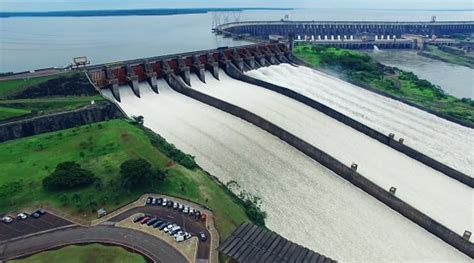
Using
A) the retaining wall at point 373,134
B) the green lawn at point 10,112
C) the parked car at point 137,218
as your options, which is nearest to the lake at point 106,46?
the green lawn at point 10,112

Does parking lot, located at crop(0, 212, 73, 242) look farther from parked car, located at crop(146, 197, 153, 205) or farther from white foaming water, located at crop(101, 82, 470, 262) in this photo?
white foaming water, located at crop(101, 82, 470, 262)

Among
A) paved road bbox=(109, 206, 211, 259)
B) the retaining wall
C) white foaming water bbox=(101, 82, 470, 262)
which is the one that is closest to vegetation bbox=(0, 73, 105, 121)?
white foaming water bbox=(101, 82, 470, 262)

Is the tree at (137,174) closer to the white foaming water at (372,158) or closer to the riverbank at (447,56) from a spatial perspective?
the white foaming water at (372,158)

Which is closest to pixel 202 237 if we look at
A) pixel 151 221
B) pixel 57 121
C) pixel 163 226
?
pixel 163 226

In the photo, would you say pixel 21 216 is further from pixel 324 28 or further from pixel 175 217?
pixel 324 28

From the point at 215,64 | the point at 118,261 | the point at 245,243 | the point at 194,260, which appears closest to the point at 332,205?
the point at 245,243
